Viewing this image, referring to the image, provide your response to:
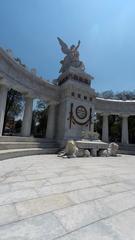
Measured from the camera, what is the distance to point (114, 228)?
2.71 metres

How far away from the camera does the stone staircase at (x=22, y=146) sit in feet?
35.0

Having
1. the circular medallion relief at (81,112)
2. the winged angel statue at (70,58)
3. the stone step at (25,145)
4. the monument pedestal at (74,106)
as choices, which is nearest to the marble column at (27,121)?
the stone step at (25,145)

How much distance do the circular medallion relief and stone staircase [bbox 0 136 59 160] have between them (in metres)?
4.47

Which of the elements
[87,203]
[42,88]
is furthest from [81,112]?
[87,203]

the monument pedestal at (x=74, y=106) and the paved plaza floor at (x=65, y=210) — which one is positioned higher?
the monument pedestal at (x=74, y=106)

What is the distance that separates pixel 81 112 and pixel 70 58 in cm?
783

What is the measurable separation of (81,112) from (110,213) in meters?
16.5

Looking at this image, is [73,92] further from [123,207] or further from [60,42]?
[123,207]

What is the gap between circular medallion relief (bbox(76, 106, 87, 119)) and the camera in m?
19.2

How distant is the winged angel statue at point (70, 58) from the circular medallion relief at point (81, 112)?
5652mm

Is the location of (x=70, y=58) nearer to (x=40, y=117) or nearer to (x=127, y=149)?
(x=127, y=149)

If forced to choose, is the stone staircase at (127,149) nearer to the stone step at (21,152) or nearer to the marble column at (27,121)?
the stone step at (21,152)

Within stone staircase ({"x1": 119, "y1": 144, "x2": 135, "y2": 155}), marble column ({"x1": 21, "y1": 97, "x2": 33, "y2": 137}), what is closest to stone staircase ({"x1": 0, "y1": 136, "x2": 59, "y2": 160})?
marble column ({"x1": 21, "y1": 97, "x2": 33, "y2": 137})

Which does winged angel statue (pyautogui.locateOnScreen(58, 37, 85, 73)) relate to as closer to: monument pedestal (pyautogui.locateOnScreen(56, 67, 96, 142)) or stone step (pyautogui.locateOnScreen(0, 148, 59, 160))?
monument pedestal (pyautogui.locateOnScreen(56, 67, 96, 142))
